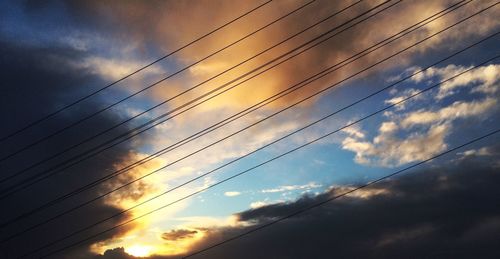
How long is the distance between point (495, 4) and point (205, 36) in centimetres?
1231

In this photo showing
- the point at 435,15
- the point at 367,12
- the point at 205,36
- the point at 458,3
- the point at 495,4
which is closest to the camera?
the point at 495,4

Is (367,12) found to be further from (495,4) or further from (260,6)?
(260,6)

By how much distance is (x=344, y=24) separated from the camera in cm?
1163

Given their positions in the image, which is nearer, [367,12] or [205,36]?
[367,12]

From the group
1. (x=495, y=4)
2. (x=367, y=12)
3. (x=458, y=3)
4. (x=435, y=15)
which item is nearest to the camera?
(x=495, y=4)

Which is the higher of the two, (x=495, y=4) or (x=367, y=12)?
(x=367, y=12)

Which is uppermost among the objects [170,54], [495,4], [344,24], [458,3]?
[170,54]

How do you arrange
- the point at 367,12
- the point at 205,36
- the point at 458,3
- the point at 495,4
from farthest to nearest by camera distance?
the point at 205,36
the point at 367,12
the point at 458,3
the point at 495,4

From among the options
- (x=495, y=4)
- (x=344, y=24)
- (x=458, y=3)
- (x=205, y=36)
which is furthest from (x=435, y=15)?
(x=205, y=36)

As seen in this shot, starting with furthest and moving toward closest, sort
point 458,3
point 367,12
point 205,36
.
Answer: point 205,36 → point 367,12 → point 458,3

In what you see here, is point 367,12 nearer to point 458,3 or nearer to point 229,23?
point 458,3

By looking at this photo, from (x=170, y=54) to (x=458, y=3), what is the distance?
45.7 ft

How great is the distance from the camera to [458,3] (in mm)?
9008

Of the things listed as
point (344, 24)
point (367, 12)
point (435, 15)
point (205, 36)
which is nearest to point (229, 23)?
point (205, 36)
